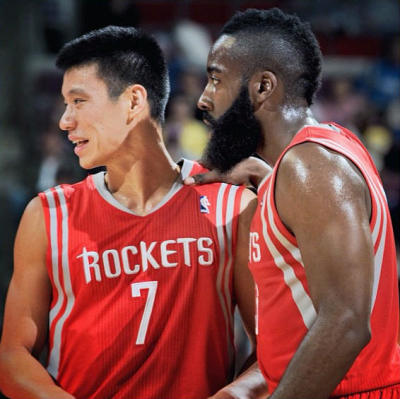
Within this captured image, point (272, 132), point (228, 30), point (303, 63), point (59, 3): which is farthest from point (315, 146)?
point (59, 3)

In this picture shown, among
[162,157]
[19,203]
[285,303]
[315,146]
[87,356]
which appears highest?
[315,146]

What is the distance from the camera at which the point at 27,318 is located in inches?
112

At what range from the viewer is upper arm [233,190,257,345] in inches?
114

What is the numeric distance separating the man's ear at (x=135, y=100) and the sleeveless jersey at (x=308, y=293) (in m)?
0.80

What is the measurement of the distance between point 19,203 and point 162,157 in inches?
158

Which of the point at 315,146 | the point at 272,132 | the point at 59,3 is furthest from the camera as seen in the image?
the point at 59,3

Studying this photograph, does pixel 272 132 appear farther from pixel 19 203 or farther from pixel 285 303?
pixel 19 203

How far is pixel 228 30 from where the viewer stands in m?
2.84

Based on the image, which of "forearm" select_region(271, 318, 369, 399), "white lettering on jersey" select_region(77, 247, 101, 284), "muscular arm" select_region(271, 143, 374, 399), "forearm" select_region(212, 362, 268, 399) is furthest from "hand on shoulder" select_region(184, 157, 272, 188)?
"forearm" select_region(271, 318, 369, 399)

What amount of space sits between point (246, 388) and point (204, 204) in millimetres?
703

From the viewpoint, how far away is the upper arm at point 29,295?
2.84m

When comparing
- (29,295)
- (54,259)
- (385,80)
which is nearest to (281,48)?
(54,259)

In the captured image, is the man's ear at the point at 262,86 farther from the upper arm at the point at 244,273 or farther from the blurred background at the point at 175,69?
the blurred background at the point at 175,69

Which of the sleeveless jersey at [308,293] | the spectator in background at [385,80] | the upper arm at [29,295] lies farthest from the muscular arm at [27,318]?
the spectator in background at [385,80]
